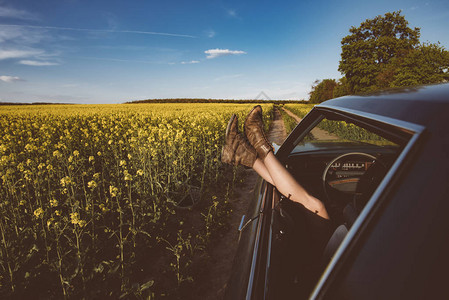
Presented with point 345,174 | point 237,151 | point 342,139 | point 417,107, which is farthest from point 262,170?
point 342,139

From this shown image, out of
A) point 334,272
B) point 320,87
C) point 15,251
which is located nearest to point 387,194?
point 334,272

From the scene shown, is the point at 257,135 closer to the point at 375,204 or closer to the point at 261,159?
the point at 261,159

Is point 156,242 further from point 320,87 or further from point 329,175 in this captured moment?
point 320,87

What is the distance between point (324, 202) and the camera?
2.18 meters

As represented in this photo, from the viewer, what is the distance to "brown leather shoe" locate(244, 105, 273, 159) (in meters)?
2.17

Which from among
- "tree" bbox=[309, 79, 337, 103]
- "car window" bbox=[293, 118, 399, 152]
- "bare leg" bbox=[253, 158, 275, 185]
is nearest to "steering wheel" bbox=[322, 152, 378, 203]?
"car window" bbox=[293, 118, 399, 152]

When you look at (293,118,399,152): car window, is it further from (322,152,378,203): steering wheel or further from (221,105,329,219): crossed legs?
(221,105,329,219): crossed legs

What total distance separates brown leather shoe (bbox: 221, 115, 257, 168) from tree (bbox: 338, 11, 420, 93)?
41.8 meters

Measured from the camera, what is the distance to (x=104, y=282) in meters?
2.34

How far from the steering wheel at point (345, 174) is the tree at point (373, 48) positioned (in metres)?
40.9

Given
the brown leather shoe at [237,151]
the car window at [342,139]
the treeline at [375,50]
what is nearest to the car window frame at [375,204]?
the car window at [342,139]

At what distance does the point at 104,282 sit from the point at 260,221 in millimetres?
1969

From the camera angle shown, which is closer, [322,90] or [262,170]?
[262,170]

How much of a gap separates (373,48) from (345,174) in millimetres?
46782
